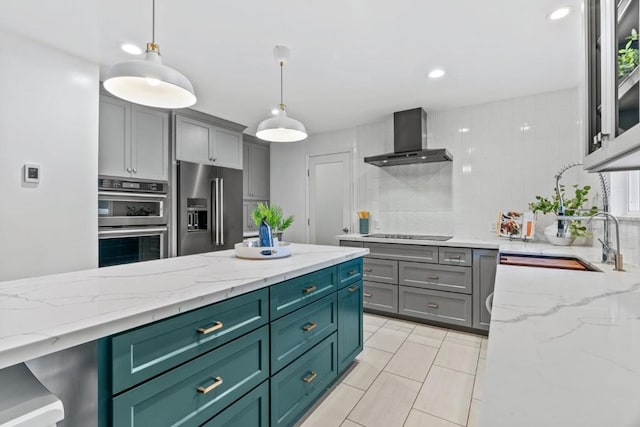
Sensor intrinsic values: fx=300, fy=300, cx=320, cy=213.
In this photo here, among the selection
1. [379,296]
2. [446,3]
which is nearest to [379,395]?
[379,296]

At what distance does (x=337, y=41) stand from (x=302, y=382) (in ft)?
7.49

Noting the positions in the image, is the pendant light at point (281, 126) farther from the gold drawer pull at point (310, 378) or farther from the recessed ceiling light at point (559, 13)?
the recessed ceiling light at point (559, 13)

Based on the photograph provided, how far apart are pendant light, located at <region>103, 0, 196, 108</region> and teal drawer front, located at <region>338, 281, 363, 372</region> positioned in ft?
5.02

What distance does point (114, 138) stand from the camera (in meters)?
2.90

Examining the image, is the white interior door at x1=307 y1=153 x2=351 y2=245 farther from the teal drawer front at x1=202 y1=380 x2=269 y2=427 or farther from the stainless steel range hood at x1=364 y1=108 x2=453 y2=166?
the teal drawer front at x1=202 y1=380 x2=269 y2=427

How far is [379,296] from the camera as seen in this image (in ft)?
11.2

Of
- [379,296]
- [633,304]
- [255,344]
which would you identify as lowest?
[379,296]

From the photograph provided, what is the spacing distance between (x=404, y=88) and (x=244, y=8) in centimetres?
178

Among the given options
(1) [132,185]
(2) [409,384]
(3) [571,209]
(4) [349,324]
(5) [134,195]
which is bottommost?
(2) [409,384]

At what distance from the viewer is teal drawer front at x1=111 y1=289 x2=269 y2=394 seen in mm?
908

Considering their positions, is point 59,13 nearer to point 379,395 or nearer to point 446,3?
point 446,3

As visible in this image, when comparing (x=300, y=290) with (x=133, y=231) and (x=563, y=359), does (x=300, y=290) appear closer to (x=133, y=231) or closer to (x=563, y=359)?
(x=563, y=359)

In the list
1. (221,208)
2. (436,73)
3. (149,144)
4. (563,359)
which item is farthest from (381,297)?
(149,144)

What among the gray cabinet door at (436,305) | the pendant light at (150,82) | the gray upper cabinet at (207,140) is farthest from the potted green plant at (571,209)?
the gray upper cabinet at (207,140)
